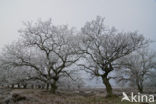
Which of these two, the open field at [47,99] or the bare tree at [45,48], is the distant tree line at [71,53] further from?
the open field at [47,99]

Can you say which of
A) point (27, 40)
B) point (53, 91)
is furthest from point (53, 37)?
point (53, 91)

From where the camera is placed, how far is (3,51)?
22.3 m

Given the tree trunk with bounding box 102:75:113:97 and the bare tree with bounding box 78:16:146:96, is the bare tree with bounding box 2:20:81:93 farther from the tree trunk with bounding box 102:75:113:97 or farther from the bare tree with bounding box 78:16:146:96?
the tree trunk with bounding box 102:75:113:97

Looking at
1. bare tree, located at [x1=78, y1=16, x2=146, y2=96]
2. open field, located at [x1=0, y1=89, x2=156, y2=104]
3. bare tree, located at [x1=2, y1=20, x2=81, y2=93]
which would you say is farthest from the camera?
bare tree, located at [x1=2, y1=20, x2=81, y2=93]

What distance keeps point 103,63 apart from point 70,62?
682 centimetres

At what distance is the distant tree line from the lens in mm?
17172

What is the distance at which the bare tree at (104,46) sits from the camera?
16750 mm

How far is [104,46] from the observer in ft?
56.4

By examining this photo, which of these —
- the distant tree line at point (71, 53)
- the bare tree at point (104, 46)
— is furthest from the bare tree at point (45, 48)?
the bare tree at point (104, 46)

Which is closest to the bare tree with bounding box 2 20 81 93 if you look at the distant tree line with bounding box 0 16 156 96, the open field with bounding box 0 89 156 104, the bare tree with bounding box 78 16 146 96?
the distant tree line with bounding box 0 16 156 96

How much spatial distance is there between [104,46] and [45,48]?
1059cm

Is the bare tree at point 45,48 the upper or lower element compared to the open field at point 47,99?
upper

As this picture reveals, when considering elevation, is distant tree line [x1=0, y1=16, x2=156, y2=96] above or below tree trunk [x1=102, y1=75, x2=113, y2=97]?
above

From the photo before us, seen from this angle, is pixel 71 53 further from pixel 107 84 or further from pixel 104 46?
pixel 107 84
